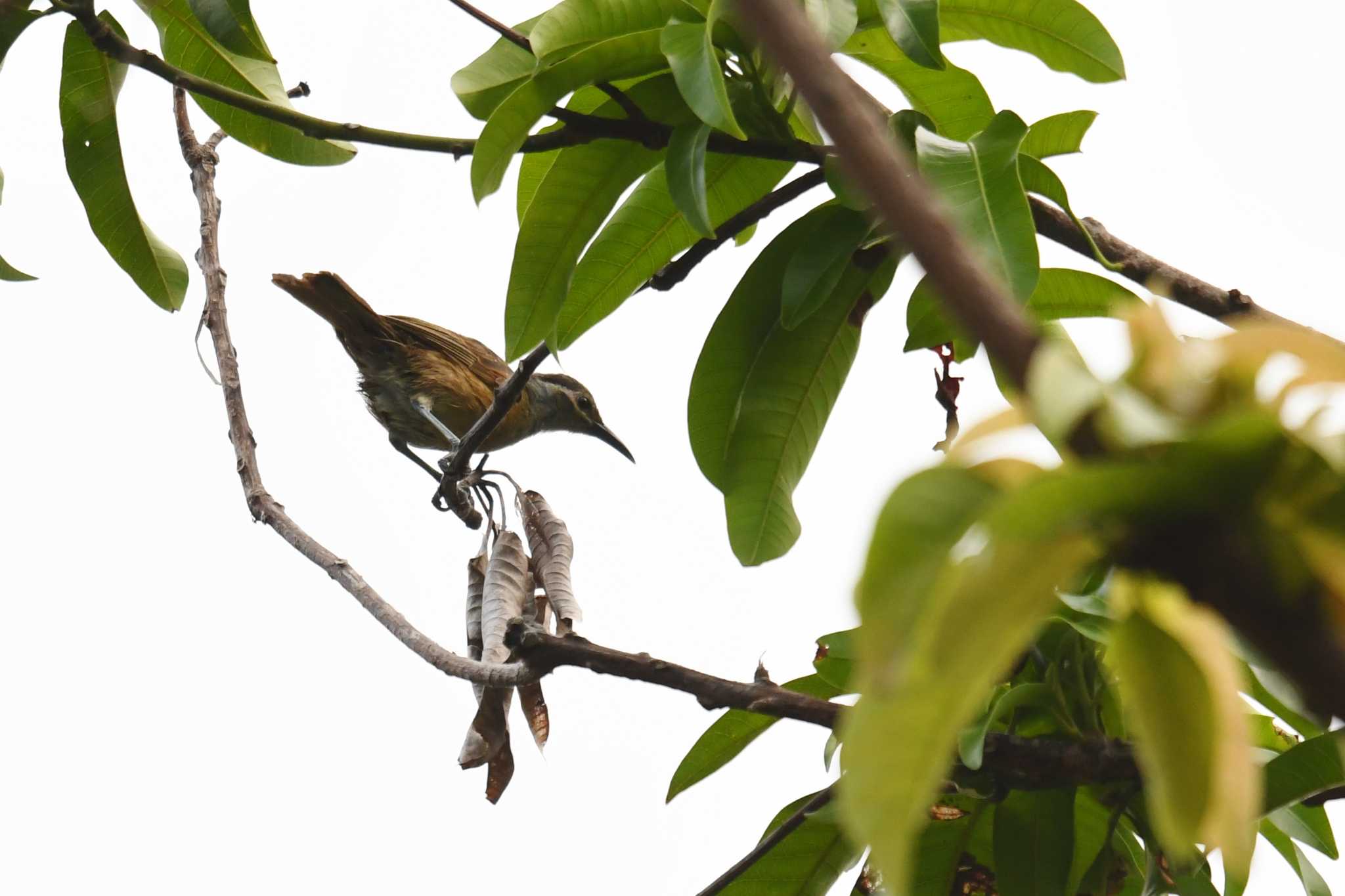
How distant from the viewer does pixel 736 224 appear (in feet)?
5.22

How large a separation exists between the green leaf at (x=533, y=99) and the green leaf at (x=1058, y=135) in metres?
0.49

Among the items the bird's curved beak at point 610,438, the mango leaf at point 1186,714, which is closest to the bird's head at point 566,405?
the bird's curved beak at point 610,438

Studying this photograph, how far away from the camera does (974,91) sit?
1.69 meters

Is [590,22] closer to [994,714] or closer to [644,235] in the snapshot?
[644,235]

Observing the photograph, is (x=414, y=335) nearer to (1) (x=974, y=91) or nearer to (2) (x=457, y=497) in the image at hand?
(2) (x=457, y=497)

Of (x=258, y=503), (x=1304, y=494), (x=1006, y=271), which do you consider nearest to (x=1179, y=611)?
(x=1304, y=494)

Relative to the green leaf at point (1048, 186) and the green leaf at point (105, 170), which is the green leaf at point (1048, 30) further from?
the green leaf at point (105, 170)

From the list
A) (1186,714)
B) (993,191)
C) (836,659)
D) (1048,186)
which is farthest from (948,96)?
(1186,714)

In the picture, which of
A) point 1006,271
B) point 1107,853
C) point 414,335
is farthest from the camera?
point 414,335

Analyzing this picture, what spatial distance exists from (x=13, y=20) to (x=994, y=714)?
166cm

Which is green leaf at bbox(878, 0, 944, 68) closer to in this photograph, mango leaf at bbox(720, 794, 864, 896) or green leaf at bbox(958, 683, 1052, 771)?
green leaf at bbox(958, 683, 1052, 771)

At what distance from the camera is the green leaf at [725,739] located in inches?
66.9

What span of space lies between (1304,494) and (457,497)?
94.9 inches

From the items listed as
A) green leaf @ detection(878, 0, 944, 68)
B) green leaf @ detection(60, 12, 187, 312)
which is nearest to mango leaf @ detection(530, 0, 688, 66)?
green leaf @ detection(878, 0, 944, 68)
